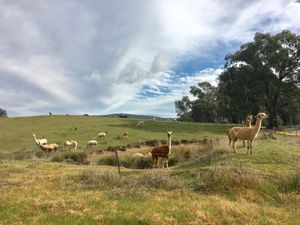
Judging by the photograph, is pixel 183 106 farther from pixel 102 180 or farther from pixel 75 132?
pixel 102 180

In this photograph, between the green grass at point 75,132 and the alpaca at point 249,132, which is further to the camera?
the green grass at point 75,132

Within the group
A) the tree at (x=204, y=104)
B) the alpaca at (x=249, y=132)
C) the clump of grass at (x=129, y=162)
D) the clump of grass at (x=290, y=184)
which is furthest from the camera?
the tree at (x=204, y=104)

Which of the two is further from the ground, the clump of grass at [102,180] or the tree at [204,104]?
the tree at [204,104]

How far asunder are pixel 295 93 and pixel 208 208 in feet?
196

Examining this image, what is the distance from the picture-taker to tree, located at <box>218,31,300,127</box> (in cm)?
6644

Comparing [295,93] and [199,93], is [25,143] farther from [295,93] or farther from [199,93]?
[199,93]

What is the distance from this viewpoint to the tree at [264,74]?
2616 inches

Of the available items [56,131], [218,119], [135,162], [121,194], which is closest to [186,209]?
[121,194]

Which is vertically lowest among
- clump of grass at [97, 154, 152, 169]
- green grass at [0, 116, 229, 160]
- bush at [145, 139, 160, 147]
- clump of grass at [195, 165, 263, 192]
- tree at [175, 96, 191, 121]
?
clump of grass at [97, 154, 152, 169]

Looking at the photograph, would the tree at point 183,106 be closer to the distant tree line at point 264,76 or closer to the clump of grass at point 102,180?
the distant tree line at point 264,76

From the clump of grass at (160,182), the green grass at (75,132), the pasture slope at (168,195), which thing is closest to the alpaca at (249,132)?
the pasture slope at (168,195)

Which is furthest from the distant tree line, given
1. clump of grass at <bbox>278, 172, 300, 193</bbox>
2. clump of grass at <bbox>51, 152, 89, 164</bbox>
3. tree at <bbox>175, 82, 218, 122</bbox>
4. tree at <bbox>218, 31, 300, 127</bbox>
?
clump of grass at <bbox>278, 172, 300, 193</bbox>

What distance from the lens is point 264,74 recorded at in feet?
216

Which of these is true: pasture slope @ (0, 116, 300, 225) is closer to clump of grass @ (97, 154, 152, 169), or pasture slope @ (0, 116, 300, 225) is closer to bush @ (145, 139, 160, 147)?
clump of grass @ (97, 154, 152, 169)
